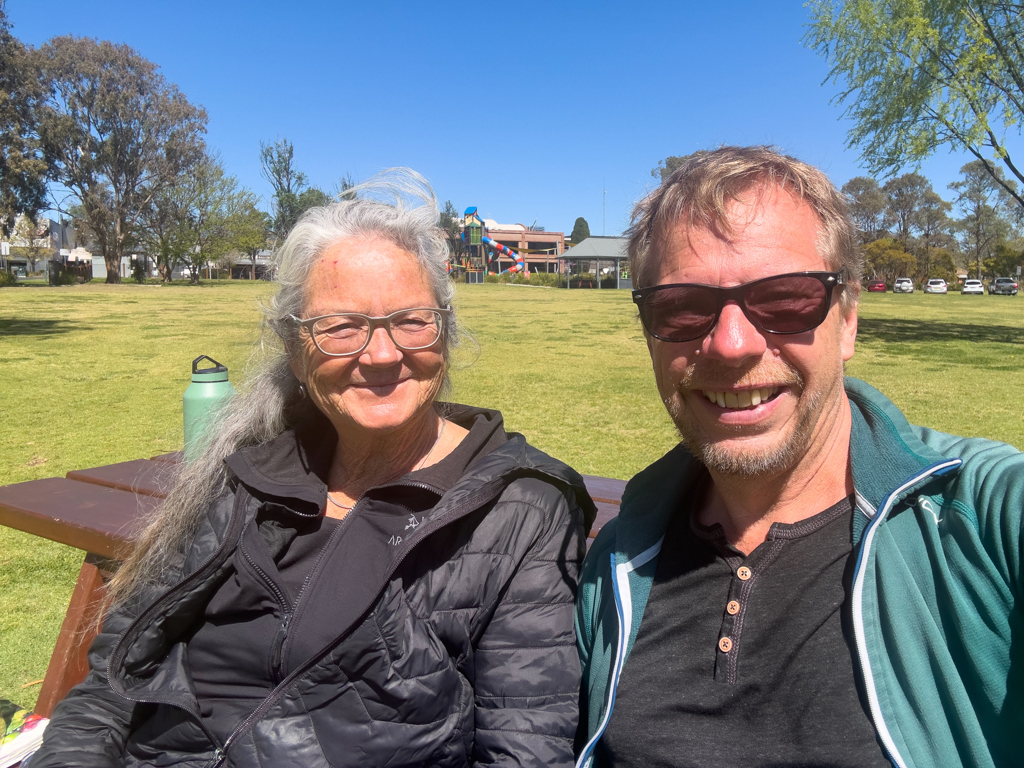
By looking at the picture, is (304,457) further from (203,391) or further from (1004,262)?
(1004,262)

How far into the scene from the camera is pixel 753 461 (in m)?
1.65

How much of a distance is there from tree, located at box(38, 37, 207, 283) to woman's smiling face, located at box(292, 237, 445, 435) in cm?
5523

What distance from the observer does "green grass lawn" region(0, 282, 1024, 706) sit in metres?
4.41

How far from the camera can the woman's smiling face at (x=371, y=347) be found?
224 centimetres

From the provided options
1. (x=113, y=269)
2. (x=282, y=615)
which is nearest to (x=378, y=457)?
(x=282, y=615)

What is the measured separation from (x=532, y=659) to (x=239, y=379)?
1.62 metres

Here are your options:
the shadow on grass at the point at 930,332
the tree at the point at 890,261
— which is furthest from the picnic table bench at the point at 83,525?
the tree at the point at 890,261

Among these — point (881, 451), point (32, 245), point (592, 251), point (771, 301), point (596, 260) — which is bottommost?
point (881, 451)

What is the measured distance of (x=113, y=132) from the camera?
167 feet

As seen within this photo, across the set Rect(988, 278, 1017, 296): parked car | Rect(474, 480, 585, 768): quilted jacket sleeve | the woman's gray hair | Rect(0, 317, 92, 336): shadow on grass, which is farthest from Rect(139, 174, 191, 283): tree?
Rect(474, 480, 585, 768): quilted jacket sleeve

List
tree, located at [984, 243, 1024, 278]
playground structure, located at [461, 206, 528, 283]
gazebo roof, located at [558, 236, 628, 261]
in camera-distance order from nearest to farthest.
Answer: tree, located at [984, 243, 1024, 278], gazebo roof, located at [558, 236, 628, 261], playground structure, located at [461, 206, 528, 283]

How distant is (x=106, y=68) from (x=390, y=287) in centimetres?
5704

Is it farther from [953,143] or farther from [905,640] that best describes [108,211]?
[905,640]

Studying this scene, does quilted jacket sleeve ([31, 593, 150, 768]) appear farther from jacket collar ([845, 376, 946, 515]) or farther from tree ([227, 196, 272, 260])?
tree ([227, 196, 272, 260])
